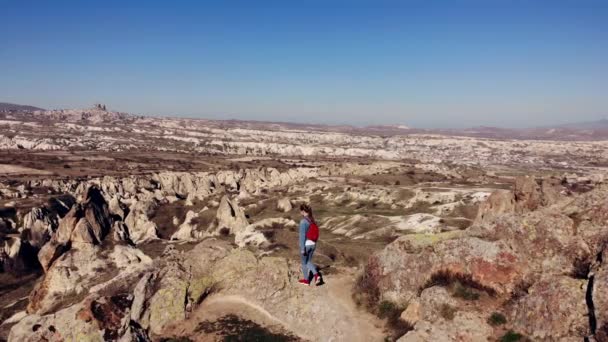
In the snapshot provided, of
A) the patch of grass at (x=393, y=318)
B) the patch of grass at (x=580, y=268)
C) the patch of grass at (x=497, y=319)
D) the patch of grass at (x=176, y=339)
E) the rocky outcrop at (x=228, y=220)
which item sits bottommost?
the rocky outcrop at (x=228, y=220)

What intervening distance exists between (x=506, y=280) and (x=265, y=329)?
11.1 m

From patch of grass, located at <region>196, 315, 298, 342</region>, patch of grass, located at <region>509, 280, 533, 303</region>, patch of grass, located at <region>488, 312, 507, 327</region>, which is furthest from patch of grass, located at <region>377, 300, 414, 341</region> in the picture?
patch of grass, located at <region>509, 280, 533, 303</region>

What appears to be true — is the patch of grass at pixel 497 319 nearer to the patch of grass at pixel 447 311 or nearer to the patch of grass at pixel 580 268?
the patch of grass at pixel 447 311

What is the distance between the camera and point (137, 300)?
22234 mm

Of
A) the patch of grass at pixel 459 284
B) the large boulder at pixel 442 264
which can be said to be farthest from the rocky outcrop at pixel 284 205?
the patch of grass at pixel 459 284

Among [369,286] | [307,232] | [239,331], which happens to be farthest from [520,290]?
[239,331]

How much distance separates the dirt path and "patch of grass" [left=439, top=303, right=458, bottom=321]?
8.96 ft

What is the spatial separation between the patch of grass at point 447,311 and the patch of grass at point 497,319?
138cm

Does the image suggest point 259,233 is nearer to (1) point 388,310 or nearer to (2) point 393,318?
(1) point 388,310

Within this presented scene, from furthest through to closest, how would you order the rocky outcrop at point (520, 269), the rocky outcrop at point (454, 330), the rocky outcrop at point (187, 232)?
the rocky outcrop at point (187, 232), the rocky outcrop at point (454, 330), the rocky outcrop at point (520, 269)

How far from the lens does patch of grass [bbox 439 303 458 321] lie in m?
17.6

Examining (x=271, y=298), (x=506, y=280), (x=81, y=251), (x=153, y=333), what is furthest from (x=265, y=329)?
(x=81, y=251)

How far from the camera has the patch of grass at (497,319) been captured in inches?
659

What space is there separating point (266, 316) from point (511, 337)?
10936 millimetres
